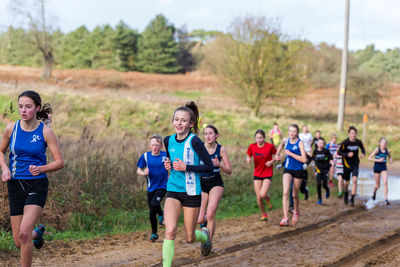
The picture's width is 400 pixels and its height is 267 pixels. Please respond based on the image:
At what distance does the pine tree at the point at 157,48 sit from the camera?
216 feet

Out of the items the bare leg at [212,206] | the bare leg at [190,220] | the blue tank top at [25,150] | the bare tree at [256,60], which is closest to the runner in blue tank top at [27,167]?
the blue tank top at [25,150]

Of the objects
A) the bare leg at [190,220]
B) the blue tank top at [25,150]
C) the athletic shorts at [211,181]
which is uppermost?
the blue tank top at [25,150]

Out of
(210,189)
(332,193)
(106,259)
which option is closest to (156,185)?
(210,189)

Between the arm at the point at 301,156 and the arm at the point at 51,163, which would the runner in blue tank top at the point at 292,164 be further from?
the arm at the point at 51,163

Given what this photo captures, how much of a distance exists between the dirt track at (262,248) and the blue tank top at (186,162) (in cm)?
145

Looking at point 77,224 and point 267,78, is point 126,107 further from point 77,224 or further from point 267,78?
point 77,224

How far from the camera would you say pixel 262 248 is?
7.65 m

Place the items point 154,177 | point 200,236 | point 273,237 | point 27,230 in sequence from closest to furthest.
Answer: point 27,230 < point 200,236 < point 154,177 < point 273,237

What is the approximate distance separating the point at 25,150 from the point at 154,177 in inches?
133

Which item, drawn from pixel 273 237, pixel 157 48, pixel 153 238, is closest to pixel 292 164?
pixel 273 237

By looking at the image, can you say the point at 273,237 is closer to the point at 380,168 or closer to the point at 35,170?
the point at 35,170

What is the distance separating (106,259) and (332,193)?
9930 mm

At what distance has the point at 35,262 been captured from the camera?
647 cm

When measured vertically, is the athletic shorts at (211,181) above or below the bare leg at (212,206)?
above
